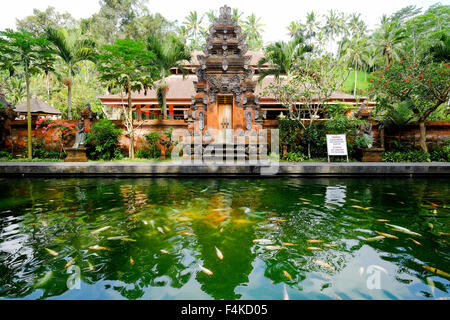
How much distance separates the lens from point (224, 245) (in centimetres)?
298

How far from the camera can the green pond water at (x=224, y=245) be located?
7.13 feet

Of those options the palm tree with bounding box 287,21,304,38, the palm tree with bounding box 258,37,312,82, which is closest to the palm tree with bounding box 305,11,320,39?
the palm tree with bounding box 287,21,304,38

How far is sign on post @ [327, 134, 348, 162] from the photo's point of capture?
10.2 meters

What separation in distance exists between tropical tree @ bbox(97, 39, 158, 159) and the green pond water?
6.84 meters

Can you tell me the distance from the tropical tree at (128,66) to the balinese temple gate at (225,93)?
2751 millimetres

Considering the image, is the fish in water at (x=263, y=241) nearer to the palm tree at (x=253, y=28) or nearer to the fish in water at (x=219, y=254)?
the fish in water at (x=219, y=254)

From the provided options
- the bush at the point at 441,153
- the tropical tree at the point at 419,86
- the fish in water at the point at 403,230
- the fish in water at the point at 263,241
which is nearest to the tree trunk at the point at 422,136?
the tropical tree at the point at 419,86

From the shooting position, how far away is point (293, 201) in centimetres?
502

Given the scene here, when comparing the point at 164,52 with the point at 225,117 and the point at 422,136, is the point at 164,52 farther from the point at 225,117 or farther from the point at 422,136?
the point at 422,136

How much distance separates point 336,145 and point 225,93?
617 cm

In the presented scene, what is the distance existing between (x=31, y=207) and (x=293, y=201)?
5.03 meters

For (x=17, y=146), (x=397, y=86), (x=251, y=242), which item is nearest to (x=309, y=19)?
(x=397, y=86)
